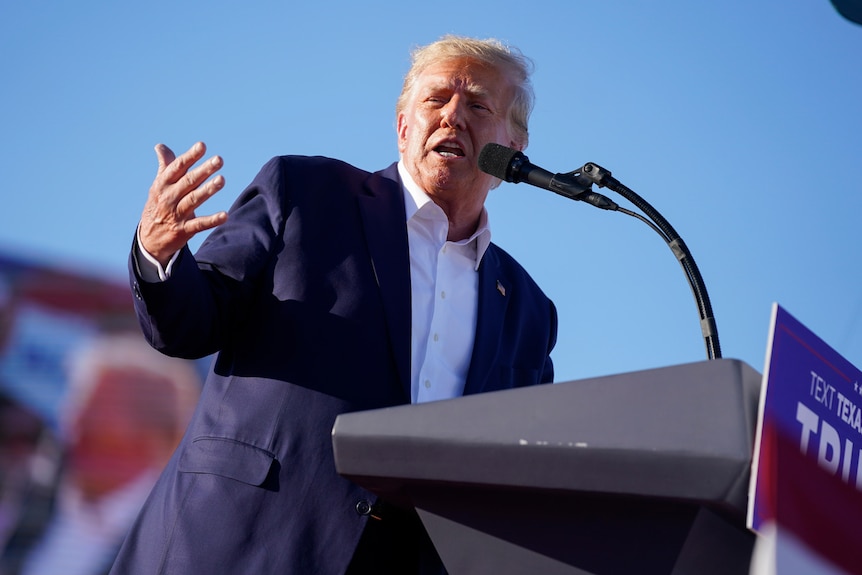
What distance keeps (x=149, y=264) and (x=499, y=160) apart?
2.05 feet

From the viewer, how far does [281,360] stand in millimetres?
1578

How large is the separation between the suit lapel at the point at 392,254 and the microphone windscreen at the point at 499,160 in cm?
22

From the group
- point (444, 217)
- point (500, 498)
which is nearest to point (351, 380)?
point (444, 217)

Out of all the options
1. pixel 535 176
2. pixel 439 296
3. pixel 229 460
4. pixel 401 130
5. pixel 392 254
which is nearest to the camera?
pixel 229 460

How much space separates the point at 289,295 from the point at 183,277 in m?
0.27

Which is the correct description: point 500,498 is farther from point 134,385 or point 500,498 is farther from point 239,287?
point 134,385

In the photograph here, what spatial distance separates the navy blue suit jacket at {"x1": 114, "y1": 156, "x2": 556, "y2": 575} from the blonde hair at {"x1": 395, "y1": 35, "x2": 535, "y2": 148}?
0.52 metres

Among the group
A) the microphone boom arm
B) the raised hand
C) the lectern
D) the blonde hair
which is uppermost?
the blonde hair

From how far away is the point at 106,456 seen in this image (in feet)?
12.3

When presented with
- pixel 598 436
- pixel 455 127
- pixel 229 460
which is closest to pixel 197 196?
pixel 229 460

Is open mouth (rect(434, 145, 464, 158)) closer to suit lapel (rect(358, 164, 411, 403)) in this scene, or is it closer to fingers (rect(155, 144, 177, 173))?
suit lapel (rect(358, 164, 411, 403))

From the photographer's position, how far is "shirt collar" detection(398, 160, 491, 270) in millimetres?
2002

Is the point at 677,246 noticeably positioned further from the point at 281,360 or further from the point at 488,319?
the point at 281,360

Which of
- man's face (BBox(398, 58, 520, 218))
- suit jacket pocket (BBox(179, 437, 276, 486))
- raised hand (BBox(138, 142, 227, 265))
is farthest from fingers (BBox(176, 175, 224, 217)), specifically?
man's face (BBox(398, 58, 520, 218))
